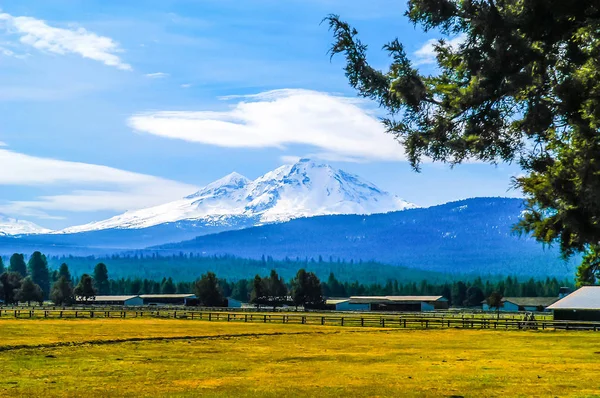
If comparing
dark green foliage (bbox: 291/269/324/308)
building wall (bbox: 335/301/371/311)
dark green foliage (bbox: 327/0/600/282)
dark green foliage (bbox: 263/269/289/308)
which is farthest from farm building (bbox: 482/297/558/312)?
dark green foliage (bbox: 327/0/600/282)

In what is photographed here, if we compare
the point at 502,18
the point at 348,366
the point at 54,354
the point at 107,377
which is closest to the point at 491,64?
the point at 502,18

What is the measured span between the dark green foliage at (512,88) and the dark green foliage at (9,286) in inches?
6973

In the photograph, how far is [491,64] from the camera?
18125 millimetres

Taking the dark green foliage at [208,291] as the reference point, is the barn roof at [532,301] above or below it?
below

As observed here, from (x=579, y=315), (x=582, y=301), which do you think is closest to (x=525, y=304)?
(x=582, y=301)

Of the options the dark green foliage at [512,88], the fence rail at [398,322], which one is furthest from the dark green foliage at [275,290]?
the dark green foliage at [512,88]

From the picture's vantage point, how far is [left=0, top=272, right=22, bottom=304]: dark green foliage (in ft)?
608

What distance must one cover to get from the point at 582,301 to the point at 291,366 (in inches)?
2512

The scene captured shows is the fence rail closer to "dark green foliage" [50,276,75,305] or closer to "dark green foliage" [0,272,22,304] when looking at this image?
"dark green foliage" [50,276,75,305]

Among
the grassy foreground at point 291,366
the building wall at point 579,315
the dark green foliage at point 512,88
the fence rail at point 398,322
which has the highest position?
the dark green foliage at point 512,88

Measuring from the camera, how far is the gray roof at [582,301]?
3554 inches

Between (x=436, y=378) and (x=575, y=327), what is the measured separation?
49396 millimetres

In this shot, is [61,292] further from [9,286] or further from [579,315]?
[579,315]

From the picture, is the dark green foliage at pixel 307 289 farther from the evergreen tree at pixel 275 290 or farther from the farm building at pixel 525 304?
the farm building at pixel 525 304
